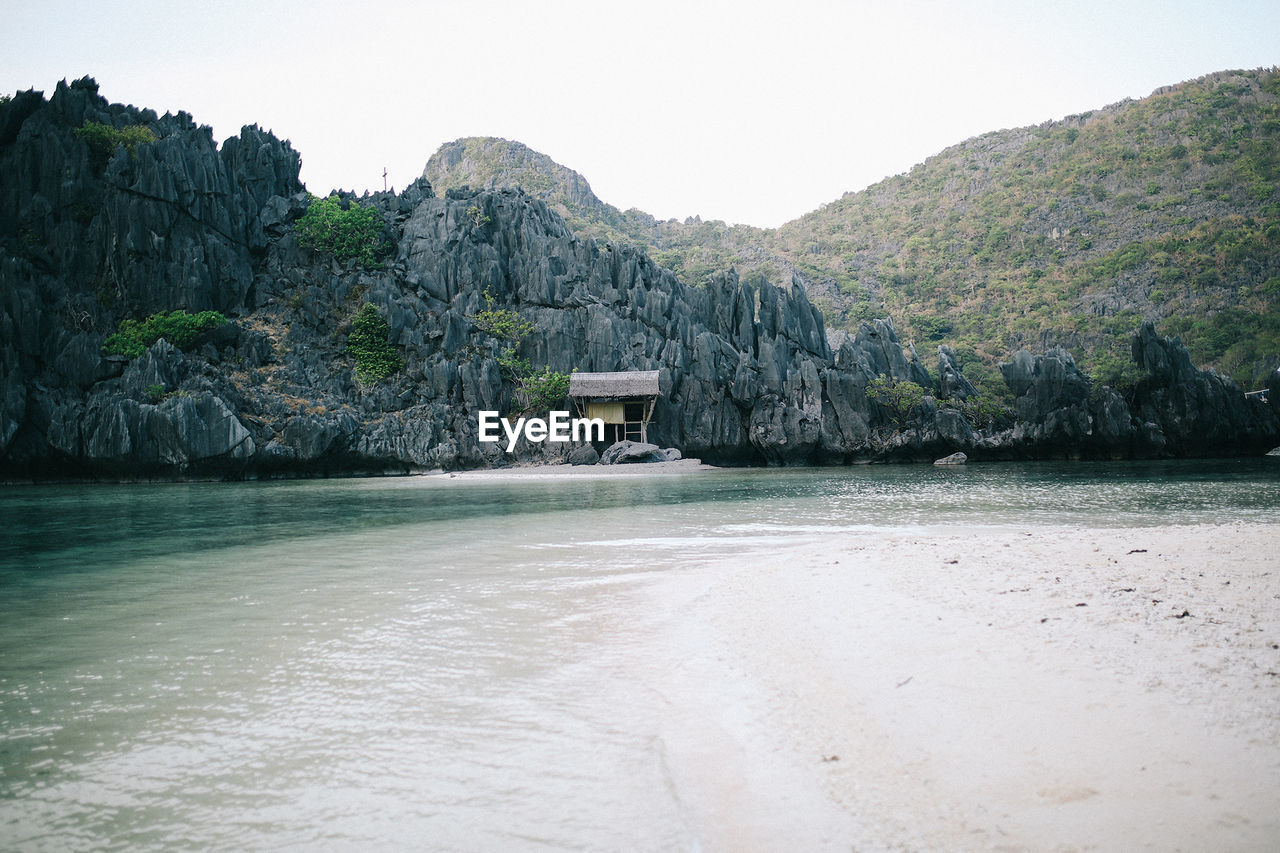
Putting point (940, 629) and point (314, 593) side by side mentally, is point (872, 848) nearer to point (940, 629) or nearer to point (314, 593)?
point (940, 629)

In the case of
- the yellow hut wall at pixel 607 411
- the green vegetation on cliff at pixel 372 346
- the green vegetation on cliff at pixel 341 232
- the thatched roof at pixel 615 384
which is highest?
the green vegetation on cliff at pixel 341 232

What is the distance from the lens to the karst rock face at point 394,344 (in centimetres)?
4669

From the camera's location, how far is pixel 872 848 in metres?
3.52

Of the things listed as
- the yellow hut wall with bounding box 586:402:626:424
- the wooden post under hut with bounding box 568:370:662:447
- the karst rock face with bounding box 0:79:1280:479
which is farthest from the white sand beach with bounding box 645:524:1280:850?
the karst rock face with bounding box 0:79:1280:479

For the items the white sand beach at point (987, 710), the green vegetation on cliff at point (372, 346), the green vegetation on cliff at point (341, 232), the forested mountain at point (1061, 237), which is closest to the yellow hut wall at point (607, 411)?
the green vegetation on cliff at point (372, 346)

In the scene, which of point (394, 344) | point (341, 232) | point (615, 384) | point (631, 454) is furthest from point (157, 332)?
point (631, 454)

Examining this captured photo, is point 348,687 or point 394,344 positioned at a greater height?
point 394,344

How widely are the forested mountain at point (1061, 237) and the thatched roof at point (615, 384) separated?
20706 mm

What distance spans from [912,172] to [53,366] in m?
124

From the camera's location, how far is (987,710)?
16.0 ft

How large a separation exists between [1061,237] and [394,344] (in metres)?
86.1

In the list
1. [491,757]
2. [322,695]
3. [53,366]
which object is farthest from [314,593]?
[53,366]

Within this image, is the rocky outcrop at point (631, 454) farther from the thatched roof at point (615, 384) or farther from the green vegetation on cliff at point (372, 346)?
the green vegetation on cliff at point (372, 346)

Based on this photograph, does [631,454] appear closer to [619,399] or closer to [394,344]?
[619,399]
